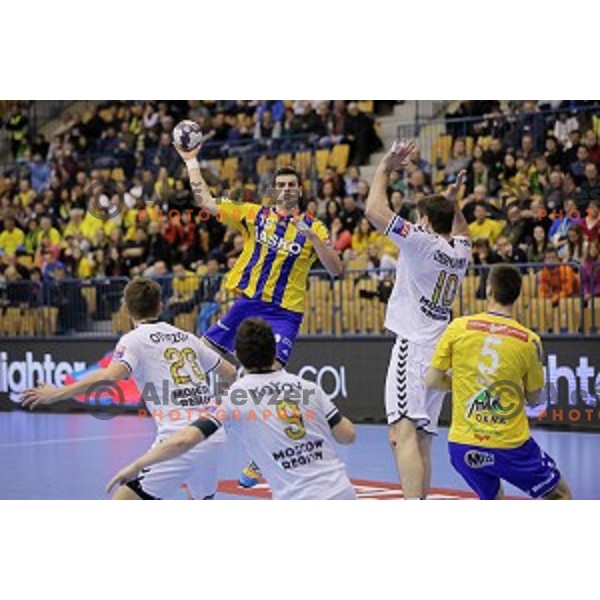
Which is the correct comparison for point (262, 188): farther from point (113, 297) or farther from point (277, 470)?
point (277, 470)

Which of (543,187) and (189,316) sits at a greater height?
(543,187)

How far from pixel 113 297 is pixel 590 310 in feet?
23.4

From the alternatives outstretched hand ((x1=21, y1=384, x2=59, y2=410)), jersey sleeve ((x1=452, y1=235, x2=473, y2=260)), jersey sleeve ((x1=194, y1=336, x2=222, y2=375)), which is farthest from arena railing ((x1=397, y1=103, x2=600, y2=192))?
outstretched hand ((x1=21, y1=384, x2=59, y2=410))

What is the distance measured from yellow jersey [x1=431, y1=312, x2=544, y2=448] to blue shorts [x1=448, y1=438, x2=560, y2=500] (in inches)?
1.6

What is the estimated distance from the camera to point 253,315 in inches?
383

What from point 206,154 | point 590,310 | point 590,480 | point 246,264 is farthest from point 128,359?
point 206,154

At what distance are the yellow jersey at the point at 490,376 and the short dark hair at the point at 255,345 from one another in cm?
149

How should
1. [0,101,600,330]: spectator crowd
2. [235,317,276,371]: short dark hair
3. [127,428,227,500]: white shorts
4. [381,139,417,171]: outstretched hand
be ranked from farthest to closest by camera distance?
[0,101,600,330]: spectator crowd, [381,139,417,171]: outstretched hand, [127,428,227,500]: white shorts, [235,317,276,371]: short dark hair

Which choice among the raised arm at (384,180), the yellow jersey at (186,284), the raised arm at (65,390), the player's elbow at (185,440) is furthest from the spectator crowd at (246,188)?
the player's elbow at (185,440)

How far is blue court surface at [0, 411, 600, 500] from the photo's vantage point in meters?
10.0

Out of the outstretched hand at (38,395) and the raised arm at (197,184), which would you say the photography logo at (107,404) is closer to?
the raised arm at (197,184)

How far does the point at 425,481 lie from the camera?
317 inches

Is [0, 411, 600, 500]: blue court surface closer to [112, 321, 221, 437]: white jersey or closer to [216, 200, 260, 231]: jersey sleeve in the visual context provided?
[216, 200, 260, 231]: jersey sleeve

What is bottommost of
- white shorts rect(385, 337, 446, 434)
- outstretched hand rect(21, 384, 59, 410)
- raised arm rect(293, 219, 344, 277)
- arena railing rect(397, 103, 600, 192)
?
white shorts rect(385, 337, 446, 434)
